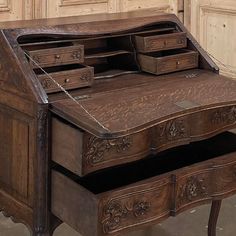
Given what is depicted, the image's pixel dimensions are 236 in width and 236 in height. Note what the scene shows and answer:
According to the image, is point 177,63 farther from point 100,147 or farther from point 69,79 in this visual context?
point 100,147

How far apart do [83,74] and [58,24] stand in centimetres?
21

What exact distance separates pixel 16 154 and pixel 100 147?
390 millimetres

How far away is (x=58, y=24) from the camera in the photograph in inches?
90.4

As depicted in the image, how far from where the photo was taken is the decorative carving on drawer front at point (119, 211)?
6.20 ft

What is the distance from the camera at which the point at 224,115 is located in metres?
2.26

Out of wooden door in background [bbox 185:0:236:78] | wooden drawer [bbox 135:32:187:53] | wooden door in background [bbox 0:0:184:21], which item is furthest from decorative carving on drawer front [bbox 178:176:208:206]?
wooden door in background [bbox 185:0:236:78]

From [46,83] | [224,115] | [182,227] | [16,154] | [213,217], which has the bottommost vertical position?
[182,227]

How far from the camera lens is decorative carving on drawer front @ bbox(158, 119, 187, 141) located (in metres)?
2.06

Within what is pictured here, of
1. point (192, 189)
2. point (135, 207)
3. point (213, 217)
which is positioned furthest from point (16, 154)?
point (213, 217)

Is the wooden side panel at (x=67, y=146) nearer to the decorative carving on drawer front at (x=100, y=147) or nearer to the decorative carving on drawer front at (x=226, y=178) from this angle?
the decorative carving on drawer front at (x=100, y=147)

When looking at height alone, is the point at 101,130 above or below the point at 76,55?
below

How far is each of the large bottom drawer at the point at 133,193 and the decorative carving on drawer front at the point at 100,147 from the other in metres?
0.10

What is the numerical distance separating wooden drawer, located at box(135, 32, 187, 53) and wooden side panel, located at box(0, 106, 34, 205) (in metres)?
0.63

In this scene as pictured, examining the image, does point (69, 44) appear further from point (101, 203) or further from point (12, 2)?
point (12, 2)
